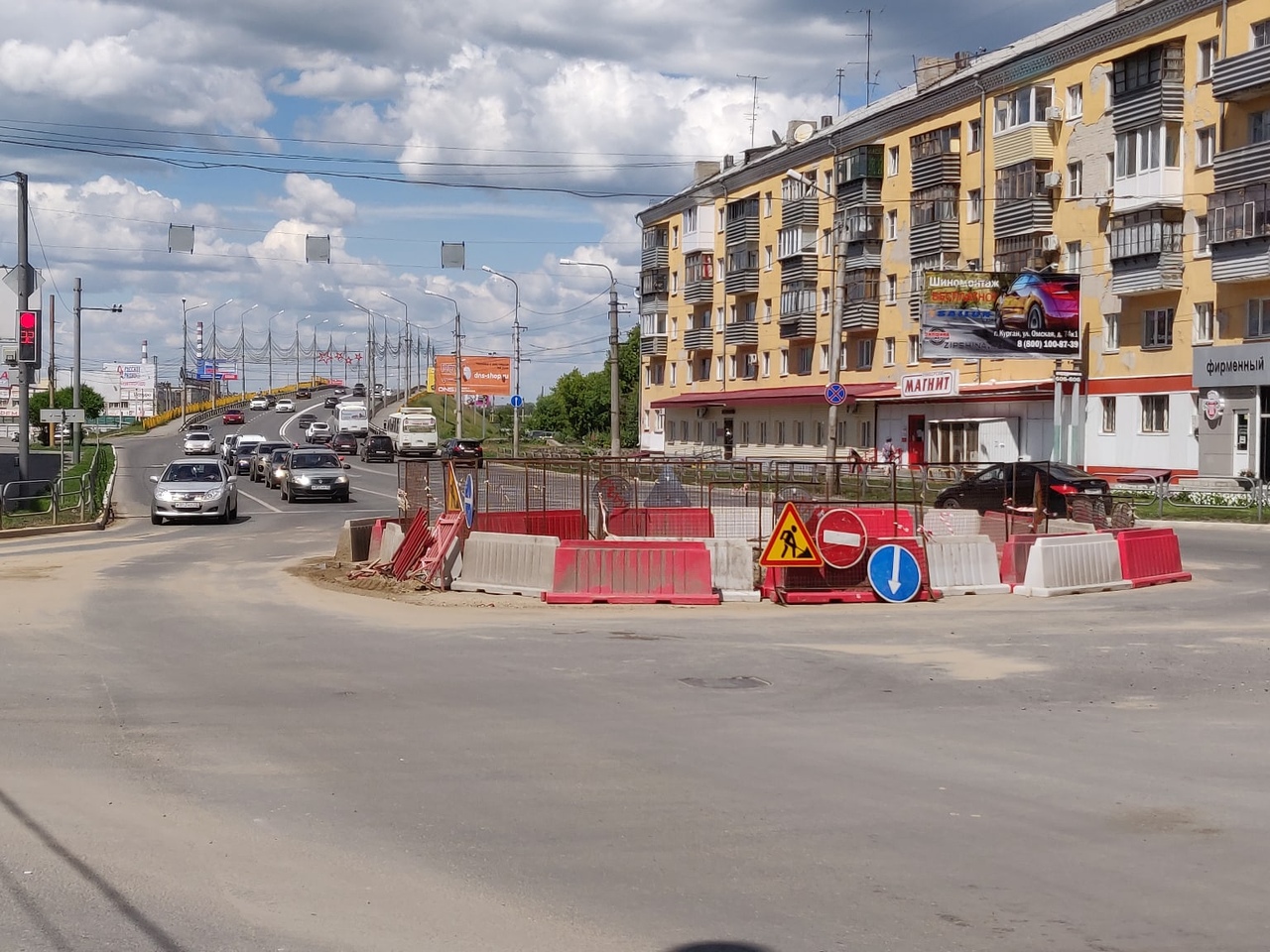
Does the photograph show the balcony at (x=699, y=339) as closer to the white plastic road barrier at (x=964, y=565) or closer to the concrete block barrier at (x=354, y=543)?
the concrete block barrier at (x=354, y=543)

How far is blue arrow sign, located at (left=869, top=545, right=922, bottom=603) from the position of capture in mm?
19016

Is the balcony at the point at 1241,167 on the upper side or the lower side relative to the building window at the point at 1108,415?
upper

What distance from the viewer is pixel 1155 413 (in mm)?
46875

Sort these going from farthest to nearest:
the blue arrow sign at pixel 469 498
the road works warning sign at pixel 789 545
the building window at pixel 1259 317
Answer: the building window at pixel 1259 317, the blue arrow sign at pixel 469 498, the road works warning sign at pixel 789 545

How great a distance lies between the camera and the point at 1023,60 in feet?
173

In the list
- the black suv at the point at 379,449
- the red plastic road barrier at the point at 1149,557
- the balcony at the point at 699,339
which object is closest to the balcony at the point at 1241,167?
the red plastic road barrier at the point at 1149,557

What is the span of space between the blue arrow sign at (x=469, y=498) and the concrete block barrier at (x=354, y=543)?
2.87 m

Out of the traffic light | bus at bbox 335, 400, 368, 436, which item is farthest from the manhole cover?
bus at bbox 335, 400, 368, 436

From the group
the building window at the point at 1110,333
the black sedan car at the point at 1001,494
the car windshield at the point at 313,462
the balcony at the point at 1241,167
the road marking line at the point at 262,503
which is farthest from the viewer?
the building window at the point at 1110,333

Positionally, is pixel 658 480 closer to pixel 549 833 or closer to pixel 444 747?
pixel 444 747

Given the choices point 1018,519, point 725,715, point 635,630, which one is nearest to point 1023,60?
point 1018,519

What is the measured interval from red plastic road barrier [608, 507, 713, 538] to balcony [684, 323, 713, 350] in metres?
58.6

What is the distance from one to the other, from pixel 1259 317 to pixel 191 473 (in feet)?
103

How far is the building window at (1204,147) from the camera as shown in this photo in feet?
146
